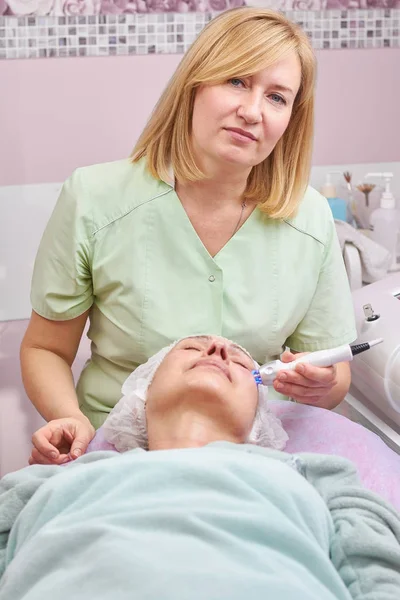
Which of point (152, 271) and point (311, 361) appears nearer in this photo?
point (311, 361)

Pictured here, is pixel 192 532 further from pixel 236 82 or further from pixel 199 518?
pixel 236 82

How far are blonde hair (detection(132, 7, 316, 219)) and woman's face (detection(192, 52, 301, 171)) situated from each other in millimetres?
22

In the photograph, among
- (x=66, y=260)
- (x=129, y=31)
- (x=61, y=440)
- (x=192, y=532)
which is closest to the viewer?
(x=192, y=532)

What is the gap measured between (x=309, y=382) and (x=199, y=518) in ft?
1.53

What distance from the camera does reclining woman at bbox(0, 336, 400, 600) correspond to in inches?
43.0

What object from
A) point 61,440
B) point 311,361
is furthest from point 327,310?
point 61,440

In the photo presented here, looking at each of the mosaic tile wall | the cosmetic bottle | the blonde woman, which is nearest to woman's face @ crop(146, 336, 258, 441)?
the blonde woman

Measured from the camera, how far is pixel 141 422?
1559 mm

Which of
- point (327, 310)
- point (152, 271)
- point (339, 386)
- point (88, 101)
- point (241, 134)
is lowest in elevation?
point (339, 386)

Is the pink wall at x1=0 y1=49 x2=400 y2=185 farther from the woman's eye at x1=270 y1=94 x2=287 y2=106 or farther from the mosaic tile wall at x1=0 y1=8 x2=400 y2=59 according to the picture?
the woman's eye at x1=270 y1=94 x2=287 y2=106

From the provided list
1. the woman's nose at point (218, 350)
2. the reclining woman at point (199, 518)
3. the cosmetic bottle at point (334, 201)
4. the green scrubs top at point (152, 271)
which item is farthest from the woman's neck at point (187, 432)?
the cosmetic bottle at point (334, 201)

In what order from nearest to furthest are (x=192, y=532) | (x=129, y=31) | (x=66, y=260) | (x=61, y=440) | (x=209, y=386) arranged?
(x=192, y=532) < (x=209, y=386) < (x=61, y=440) < (x=66, y=260) < (x=129, y=31)

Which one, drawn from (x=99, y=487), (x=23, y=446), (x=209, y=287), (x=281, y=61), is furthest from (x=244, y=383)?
(x=23, y=446)

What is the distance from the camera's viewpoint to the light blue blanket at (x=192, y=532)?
42.7 inches
